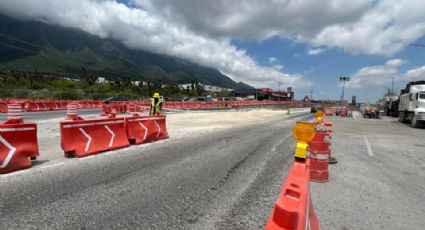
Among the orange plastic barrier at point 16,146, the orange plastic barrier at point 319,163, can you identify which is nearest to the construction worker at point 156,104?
the orange plastic barrier at point 16,146

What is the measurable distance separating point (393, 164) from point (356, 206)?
428cm

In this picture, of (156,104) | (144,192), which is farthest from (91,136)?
(156,104)

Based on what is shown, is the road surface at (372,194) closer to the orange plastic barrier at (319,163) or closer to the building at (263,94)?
the orange plastic barrier at (319,163)

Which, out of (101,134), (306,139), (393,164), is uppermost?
(306,139)

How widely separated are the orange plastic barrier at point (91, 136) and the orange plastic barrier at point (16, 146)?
2.32ft

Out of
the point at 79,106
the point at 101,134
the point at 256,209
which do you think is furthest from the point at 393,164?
the point at 79,106

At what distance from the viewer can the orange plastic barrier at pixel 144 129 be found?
8.97 meters

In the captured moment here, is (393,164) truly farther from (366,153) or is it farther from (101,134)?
(101,134)

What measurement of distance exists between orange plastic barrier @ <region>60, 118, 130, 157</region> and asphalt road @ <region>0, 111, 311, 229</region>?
0.43m

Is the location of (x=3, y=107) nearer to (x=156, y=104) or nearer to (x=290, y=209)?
(x=156, y=104)

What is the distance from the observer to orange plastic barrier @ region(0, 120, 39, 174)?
17.9ft

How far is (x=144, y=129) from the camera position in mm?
9531

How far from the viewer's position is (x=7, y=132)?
5.61m

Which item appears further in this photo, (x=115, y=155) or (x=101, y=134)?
(x=101, y=134)
